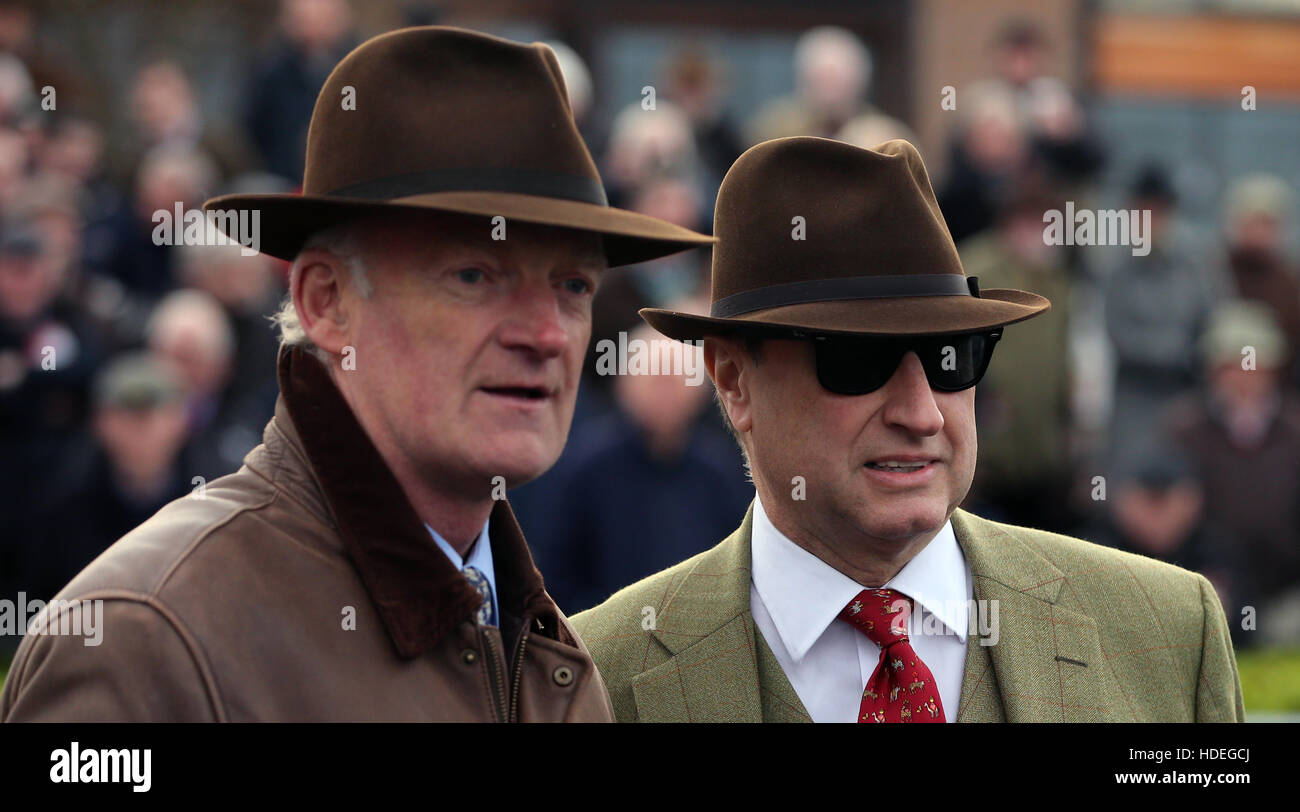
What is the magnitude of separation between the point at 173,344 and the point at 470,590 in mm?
5366

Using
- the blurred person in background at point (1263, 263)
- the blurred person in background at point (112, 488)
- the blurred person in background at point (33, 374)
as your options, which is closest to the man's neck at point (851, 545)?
the blurred person in background at point (112, 488)

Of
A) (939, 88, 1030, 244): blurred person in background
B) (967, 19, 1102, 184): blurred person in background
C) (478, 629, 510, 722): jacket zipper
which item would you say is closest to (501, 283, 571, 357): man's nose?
(478, 629, 510, 722): jacket zipper

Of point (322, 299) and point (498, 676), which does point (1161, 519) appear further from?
point (322, 299)

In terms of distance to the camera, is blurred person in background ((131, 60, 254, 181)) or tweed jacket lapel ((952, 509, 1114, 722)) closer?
tweed jacket lapel ((952, 509, 1114, 722))

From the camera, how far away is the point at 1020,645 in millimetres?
3609

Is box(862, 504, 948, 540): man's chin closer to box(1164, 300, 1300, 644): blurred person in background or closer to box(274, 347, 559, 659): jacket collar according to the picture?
box(274, 347, 559, 659): jacket collar

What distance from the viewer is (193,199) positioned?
29.5ft

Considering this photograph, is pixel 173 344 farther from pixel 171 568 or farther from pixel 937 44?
pixel 937 44

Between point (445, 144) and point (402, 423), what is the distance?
487mm

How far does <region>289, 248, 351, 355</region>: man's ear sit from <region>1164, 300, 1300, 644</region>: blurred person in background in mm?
6782

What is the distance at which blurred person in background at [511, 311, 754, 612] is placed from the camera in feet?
22.8

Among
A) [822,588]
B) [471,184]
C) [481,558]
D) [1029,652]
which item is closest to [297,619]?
[481,558]
